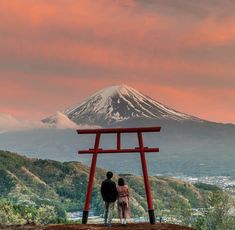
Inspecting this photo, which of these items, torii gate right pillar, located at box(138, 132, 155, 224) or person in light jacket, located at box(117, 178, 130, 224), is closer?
person in light jacket, located at box(117, 178, 130, 224)

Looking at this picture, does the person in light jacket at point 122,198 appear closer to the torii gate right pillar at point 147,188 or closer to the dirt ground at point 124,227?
the dirt ground at point 124,227

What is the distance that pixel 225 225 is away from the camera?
3526 inches

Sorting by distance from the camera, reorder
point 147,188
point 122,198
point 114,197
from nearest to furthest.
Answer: point 114,197 < point 122,198 < point 147,188

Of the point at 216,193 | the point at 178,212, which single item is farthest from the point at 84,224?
the point at 178,212

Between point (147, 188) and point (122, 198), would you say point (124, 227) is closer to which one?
point (122, 198)

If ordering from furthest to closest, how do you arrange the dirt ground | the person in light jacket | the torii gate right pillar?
1. the torii gate right pillar
2. the person in light jacket
3. the dirt ground

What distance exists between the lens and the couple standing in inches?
874

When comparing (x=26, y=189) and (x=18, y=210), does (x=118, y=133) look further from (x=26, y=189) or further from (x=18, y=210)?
(x=26, y=189)

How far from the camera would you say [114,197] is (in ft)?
73.1

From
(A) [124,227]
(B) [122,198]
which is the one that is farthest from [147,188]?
(A) [124,227]

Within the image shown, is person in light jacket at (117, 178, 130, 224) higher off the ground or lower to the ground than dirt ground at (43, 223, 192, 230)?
higher

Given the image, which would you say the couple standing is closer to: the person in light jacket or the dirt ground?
the person in light jacket

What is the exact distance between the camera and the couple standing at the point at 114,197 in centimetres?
2220

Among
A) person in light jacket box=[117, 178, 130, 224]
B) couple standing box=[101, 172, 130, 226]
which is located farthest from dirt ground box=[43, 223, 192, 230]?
person in light jacket box=[117, 178, 130, 224]
